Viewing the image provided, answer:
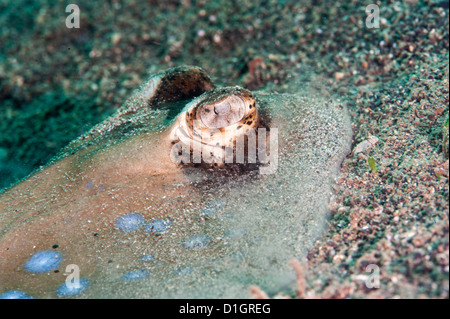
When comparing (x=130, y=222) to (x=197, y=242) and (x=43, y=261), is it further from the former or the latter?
(x=43, y=261)

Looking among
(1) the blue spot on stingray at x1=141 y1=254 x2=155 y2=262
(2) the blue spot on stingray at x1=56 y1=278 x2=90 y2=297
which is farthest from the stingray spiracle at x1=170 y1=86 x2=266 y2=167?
(2) the blue spot on stingray at x1=56 y1=278 x2=90 y2=297

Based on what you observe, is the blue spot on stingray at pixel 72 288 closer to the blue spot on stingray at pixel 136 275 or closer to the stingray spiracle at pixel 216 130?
the blue spot on stingray at pixel 136 275

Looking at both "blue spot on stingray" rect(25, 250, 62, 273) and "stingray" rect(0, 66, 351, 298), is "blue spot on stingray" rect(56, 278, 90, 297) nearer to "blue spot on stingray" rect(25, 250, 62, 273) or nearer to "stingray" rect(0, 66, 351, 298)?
"stingray" rect(0, 66, 351, 298)

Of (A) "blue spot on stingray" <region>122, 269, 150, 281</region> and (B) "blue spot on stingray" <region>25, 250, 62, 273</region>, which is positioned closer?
(A) "blue spot on stingray" <region>122, 269, 150, 281</region>

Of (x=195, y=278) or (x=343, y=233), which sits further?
(x=343, y=233)
